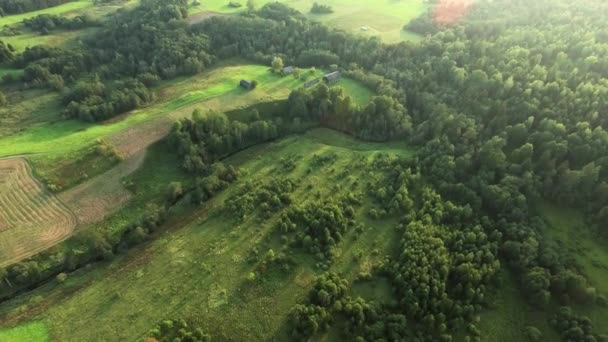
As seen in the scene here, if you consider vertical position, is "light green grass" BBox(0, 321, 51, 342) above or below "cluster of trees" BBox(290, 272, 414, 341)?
below

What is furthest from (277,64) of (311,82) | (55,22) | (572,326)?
(572,326)

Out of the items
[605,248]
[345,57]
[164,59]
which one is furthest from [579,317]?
[164,59]

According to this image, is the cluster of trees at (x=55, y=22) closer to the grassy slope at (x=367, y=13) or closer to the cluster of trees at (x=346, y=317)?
the grassy slope at (x=367, y=13)

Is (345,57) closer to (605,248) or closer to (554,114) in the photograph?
(554,114)

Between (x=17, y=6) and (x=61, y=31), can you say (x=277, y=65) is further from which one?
(x=17, y=6)

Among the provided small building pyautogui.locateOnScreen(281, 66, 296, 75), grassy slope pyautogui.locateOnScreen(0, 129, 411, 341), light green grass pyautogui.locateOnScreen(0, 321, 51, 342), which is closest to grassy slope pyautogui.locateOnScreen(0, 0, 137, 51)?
small building pyautogui.locateOnScreen(281, 66, 296, 75)

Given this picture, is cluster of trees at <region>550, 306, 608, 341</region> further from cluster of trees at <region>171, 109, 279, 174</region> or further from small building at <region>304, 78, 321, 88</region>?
small building at <region>304, 78, 321, 88</region>
